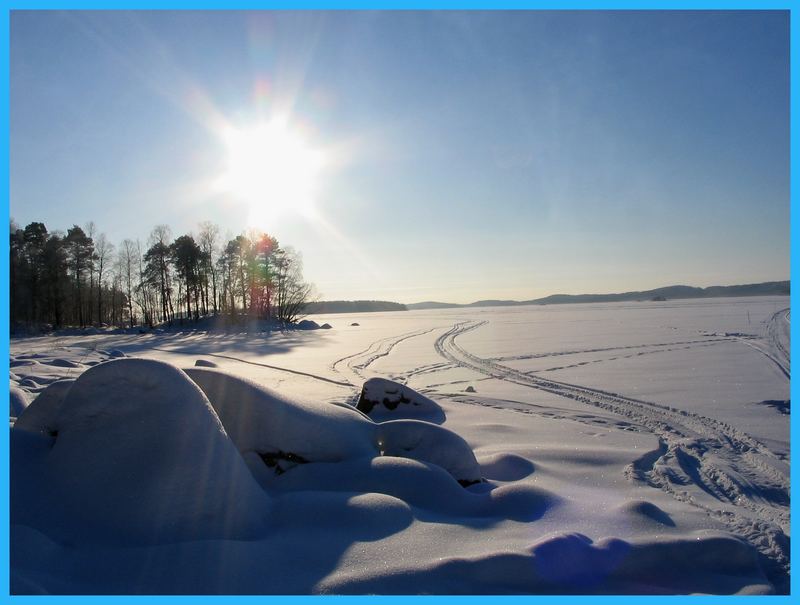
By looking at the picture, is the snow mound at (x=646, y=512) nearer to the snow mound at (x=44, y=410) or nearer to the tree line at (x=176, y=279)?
the snow mound at (x=44, y=410)

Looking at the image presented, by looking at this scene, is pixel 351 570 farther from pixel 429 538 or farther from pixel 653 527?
pixel 653 527

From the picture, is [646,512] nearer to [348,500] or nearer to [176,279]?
[348,500]

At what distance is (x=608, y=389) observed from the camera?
32.6 feet

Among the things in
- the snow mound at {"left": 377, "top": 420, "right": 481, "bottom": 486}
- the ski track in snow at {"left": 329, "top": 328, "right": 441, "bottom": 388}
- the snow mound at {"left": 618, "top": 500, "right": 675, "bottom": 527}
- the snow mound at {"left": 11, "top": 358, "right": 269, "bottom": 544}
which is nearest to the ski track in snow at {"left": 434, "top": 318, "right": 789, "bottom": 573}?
the snow mound at {"left": 618, "top": 500, "right": 675, "bottom": 527}

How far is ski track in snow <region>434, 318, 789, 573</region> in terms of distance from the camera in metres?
4.01

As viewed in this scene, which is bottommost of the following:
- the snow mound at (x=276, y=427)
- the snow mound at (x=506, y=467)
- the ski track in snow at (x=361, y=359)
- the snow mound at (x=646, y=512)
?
the ski track in snow at (x=361, y=359)

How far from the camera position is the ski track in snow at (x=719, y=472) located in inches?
158

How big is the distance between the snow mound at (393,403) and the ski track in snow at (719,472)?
10.6 ft

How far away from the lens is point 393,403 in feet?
26.2

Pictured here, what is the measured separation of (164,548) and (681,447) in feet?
20.0

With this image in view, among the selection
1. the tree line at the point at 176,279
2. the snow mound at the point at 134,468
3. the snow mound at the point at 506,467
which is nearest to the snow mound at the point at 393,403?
the snow mound at the point at 506,467

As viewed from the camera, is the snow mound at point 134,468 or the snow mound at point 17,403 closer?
the snow mound at point 134,468

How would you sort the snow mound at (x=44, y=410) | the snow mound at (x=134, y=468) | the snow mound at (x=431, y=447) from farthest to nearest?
the snow mound at (x=431, y=447) → the snow mound at (x=44, y=410) → the snow mound at (x=134, y=468)

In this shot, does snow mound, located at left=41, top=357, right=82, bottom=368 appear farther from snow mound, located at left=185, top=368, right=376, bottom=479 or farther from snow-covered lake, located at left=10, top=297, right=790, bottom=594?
snow mound, located at left=185, top=368, right=376, bottom=479
